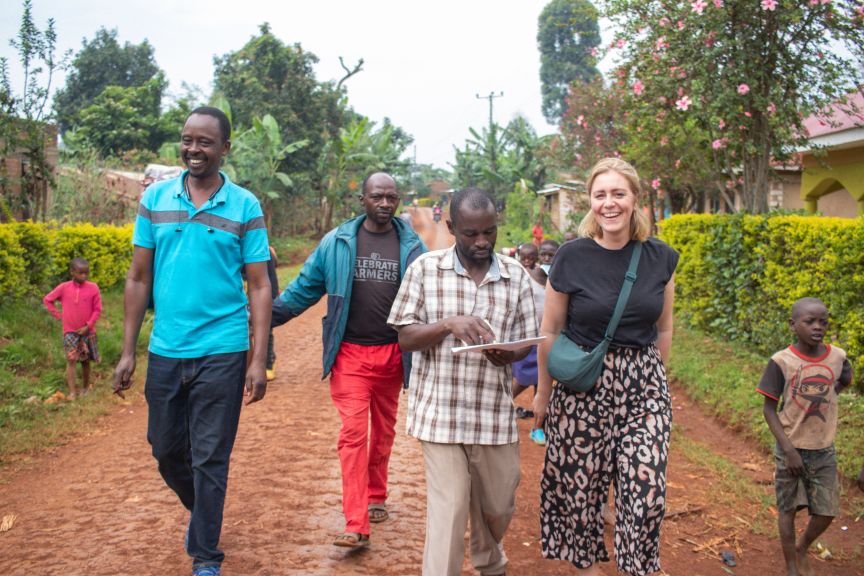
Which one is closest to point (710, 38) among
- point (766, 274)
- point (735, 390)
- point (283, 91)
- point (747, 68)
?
point (747, 68)

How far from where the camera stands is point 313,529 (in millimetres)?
4992

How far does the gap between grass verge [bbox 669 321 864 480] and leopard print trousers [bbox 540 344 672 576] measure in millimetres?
3214

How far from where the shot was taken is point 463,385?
373 cm

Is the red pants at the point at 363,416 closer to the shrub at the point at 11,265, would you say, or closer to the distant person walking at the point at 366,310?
the distant person walking at the point at 366,310

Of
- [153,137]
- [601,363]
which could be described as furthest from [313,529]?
[153,137]

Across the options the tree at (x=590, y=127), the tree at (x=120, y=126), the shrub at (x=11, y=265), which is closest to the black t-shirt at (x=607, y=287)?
the shrub at (x=11, y=265)

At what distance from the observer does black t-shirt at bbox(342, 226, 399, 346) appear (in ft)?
16.3

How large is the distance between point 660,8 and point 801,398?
8.13m

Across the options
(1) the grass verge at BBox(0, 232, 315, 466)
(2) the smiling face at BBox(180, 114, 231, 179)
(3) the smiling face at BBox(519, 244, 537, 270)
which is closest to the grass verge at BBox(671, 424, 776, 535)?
(3) the smiling face at BBox(519, 244, 537, 270)

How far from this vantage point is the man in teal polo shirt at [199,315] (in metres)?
3.97

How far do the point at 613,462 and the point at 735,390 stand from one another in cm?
526

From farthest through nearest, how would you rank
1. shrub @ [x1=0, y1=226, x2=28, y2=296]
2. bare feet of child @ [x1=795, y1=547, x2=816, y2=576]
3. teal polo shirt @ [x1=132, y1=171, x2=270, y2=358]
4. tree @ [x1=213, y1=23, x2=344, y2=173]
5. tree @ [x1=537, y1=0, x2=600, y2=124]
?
1. tree @ [x1=537, y1=0, x2=600, y2=124]
2. tree @ [x1=213, y1=23, x2=344, y2=173]
3. shrub @ [x1=0, y1=226, x2=28, y2=296]
4. bare feet of child @ [x1=795, y1=547, x2=816, y2=576]
5. teal polo shirt @ [x1=132, y1=171, x2=270, y2=358]

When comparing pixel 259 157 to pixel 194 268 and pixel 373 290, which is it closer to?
pixel 373 290

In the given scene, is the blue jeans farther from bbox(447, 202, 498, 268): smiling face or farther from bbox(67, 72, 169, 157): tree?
bbox(67, 72, 169, 157): tree
